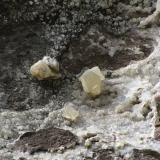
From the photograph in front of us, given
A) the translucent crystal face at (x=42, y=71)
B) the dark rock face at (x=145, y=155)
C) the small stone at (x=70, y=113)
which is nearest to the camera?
the dark rock face at (x=145, y=155)

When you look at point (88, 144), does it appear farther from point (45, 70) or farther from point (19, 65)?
point (19, 65)

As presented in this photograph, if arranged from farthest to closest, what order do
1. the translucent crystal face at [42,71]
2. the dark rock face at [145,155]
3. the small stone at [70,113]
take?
the translucent crystal face at [42,71] → the small stone at [70,113] → the dark rock face at [145,155]

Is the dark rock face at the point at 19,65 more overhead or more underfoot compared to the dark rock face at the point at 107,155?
more overhead

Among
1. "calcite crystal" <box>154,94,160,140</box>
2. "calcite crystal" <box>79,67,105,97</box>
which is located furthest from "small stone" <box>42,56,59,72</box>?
"calcite crystal" <box>154,94,160,140</box>

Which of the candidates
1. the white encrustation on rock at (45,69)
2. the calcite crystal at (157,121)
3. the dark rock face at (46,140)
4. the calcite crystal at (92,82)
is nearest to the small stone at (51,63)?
the white encrustation on rock at (45,69)

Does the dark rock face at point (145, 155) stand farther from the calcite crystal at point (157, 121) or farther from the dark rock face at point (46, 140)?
the dark rock face at point (46, 140)

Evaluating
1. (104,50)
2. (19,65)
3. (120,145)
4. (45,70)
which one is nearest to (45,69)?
(45,70)

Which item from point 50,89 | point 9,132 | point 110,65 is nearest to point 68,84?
point 50,89

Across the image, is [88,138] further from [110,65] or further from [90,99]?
[110,65]
